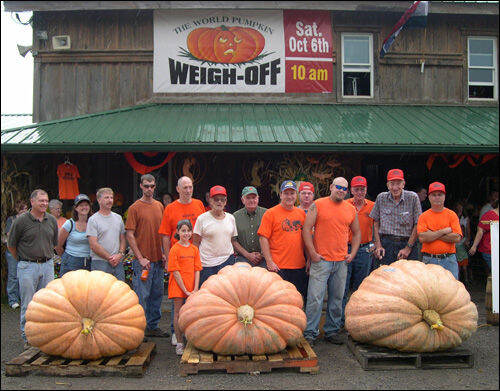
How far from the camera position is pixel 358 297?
5.00 metres

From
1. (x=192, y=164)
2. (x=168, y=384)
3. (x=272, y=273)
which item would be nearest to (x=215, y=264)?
(x=272, y=273)

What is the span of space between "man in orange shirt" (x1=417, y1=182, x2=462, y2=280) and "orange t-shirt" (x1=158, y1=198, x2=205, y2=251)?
2.76 meters

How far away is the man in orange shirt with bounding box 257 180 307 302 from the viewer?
5414 millimetres

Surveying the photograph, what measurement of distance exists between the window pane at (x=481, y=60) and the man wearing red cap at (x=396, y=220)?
6866mm

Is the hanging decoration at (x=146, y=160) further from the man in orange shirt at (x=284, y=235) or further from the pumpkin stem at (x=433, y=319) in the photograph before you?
the pumpkin stem at (x=433, y=319)

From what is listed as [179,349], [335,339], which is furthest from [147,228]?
[335,339]

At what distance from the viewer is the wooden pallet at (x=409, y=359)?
4.74 meters

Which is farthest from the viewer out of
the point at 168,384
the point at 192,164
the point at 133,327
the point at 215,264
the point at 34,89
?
the point at 34,89

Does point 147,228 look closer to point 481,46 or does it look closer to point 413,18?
point 413,18

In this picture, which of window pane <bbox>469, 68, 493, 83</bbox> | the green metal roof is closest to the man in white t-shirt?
the green metal roof

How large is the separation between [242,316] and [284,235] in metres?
1.22

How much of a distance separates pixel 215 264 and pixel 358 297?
167cm

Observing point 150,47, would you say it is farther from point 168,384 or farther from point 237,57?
point 168,384

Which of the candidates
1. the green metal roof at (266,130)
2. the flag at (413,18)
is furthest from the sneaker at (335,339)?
the flag at (413,18)
